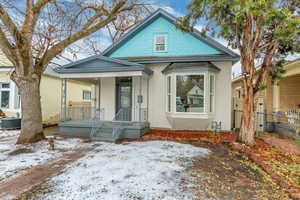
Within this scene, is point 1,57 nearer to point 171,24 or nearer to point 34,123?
point 34,123

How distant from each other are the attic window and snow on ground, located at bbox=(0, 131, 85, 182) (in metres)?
6.45

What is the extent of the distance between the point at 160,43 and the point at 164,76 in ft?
6.53

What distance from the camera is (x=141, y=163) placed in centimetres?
455

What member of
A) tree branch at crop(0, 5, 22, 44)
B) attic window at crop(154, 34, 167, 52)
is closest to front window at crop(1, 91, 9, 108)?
tree branch at crop(0, 5, 22, 44)

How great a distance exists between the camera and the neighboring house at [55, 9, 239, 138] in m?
7.94

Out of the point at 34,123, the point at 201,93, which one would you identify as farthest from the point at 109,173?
the point at 201,93

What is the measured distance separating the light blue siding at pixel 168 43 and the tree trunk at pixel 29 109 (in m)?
4.78

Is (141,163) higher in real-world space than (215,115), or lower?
→ lower

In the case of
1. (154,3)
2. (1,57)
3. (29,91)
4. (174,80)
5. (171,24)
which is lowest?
(29,91)

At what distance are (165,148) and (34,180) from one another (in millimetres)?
3955

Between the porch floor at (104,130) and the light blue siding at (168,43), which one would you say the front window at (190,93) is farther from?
the porch floor at (104,130)

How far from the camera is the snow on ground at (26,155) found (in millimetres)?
4270

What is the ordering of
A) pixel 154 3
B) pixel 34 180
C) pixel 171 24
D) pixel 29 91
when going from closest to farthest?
pixel 34 180, pixel 29 91, pixel 154 3, pixel 171 24

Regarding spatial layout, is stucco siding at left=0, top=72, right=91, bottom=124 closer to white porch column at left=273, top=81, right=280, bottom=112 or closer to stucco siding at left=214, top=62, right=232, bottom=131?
stucco siding at left=214, top=62, right=232, bottom=131
